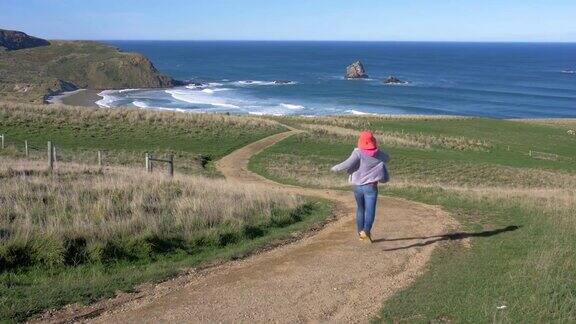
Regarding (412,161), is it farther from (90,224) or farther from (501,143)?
(90,224)

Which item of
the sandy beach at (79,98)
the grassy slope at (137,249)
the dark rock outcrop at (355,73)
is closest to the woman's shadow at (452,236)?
the grassy slope at (137,249)

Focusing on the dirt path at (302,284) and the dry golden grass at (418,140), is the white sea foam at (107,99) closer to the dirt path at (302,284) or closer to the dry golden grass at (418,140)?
the dry golden grass at (418,140)

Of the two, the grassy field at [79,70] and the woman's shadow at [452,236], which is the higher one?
the woman's shadow at [452,236]

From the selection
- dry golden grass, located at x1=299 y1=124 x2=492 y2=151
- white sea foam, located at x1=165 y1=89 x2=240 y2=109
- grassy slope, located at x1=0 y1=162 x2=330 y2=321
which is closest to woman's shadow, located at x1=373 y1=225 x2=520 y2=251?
grassy slope, located at x1=0 y1=162 x2=330 y2=321

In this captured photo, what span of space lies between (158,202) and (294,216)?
114 inches

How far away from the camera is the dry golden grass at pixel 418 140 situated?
144 ft

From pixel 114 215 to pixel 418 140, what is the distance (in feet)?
124

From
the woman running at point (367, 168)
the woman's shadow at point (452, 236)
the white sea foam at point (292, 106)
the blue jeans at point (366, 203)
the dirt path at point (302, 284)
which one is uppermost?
the woman running at point (367, 168)

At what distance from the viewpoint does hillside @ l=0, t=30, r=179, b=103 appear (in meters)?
105

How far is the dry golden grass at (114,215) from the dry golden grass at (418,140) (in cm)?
2884

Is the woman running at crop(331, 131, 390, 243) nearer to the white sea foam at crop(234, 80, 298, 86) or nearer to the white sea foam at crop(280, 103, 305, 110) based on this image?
the white sea foam at crop(280, 103, 305, 110)

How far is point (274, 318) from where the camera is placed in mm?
7051

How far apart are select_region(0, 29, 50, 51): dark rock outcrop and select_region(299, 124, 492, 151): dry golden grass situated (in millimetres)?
120727

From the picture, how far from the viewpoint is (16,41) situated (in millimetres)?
152375
